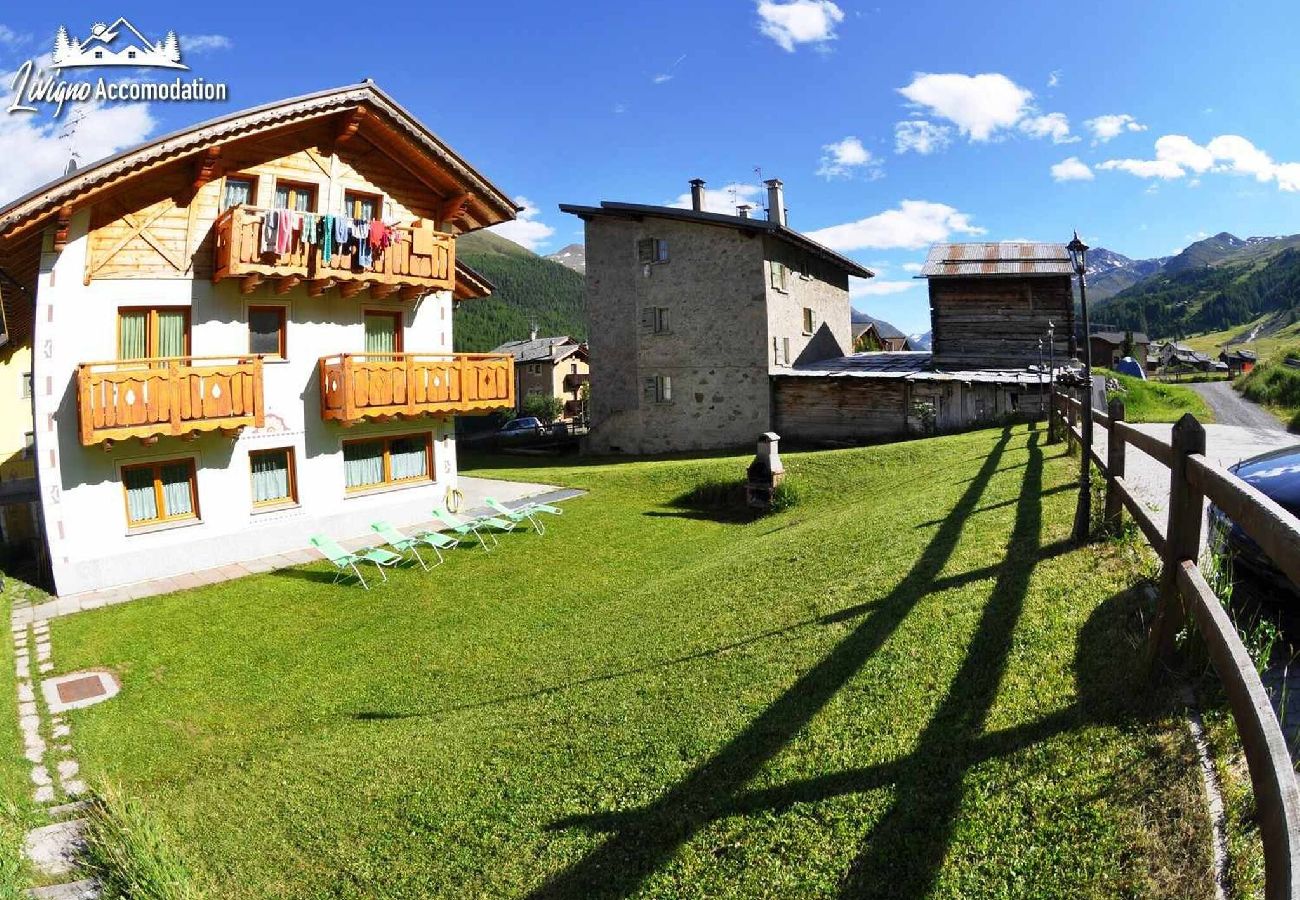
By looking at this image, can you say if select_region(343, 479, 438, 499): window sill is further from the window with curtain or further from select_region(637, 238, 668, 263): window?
select_region(637, 238, 668, 263): window

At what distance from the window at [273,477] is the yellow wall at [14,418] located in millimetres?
12257

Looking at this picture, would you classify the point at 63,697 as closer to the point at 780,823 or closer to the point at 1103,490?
the point at 780,823

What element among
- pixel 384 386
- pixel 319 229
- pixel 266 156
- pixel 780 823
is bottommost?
pixel 780 823

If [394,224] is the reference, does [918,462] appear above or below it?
below

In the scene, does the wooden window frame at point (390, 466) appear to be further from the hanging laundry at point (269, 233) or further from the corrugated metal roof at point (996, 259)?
the corrugated metal roof at point (996, 259)

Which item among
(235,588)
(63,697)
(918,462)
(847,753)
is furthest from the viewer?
(918,462)

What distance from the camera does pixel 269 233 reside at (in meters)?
14.6

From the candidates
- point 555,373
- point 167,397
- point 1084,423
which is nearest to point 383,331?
point 167,397

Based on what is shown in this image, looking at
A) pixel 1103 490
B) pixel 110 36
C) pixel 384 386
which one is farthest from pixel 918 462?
pixel 110 36

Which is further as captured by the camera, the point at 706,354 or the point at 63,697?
the point at 706,354

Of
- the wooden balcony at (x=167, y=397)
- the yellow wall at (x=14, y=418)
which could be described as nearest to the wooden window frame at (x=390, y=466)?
the wooden balcony at (x=167, y=397)

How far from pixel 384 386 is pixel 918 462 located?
12744 millimetres

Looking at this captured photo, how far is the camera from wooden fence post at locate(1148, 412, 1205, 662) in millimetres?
4105

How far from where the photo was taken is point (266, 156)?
15844 mm
